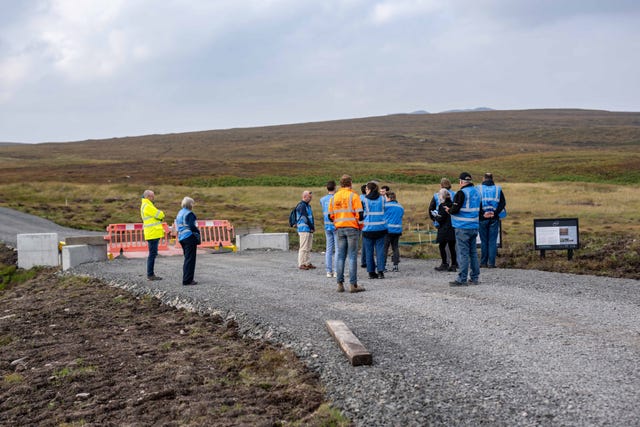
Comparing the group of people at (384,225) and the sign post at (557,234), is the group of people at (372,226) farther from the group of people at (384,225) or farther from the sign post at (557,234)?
the sign post at (557,234)

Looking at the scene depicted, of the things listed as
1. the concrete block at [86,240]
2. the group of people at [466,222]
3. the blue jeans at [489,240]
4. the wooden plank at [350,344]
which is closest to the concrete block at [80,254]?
the concrete block at [86,240]

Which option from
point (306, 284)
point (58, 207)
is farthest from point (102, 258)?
point (58, 207)

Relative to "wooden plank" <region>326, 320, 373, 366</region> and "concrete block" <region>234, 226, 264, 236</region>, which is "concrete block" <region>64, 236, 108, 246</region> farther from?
"wooden plank" <region>326, 320, 373, 366</region>

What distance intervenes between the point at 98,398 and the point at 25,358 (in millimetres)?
2535

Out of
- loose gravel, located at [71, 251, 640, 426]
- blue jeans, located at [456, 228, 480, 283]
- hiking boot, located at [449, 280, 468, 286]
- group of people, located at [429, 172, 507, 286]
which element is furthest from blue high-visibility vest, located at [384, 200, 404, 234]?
hiking boot, located at [449, 280, 468, 286]

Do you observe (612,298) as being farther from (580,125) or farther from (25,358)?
(580,125)

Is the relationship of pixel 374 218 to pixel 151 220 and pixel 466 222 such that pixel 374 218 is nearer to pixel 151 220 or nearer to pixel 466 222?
pixel 466 222

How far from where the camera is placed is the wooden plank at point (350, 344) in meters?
6.93

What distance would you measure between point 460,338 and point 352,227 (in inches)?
167

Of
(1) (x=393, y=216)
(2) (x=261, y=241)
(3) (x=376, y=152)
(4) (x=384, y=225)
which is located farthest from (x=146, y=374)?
(3) (x=376, y=152)

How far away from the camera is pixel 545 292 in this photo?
11344 millimetres

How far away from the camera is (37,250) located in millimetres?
20109

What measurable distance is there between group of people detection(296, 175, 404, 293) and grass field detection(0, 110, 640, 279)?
3388mm

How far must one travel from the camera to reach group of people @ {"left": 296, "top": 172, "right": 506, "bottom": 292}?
1196 cm
